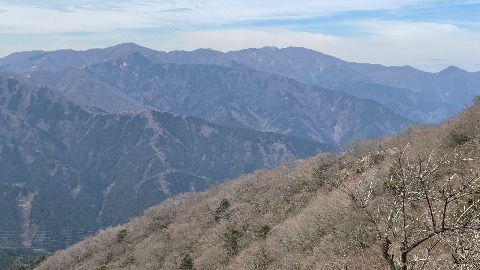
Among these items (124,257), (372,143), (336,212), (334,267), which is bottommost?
(124,257)

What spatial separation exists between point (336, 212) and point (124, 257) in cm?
5566

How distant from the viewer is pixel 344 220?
38.1 m

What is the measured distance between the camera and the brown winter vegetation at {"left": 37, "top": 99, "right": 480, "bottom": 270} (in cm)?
848

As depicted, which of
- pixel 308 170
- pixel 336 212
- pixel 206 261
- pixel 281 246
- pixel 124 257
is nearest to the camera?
pixel 336 212

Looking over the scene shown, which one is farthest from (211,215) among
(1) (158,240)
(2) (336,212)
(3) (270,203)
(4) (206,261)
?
(2) (336,212)

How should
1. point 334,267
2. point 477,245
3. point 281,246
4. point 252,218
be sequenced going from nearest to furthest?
1. point 477,245
2. point 334,267
3. point 281,246
4. point 252,218

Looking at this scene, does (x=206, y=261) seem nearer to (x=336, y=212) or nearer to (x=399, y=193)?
(x=336, y=212)

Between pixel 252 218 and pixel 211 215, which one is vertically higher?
pixel 252 218

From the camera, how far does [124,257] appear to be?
3378 inches

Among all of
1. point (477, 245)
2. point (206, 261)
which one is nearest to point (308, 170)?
point (206, 261)

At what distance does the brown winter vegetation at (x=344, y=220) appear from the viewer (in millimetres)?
8477

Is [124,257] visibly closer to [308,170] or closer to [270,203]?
[270,203]

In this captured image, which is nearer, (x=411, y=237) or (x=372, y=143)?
(x=411, y=237)

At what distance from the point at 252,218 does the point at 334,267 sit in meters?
45.0
